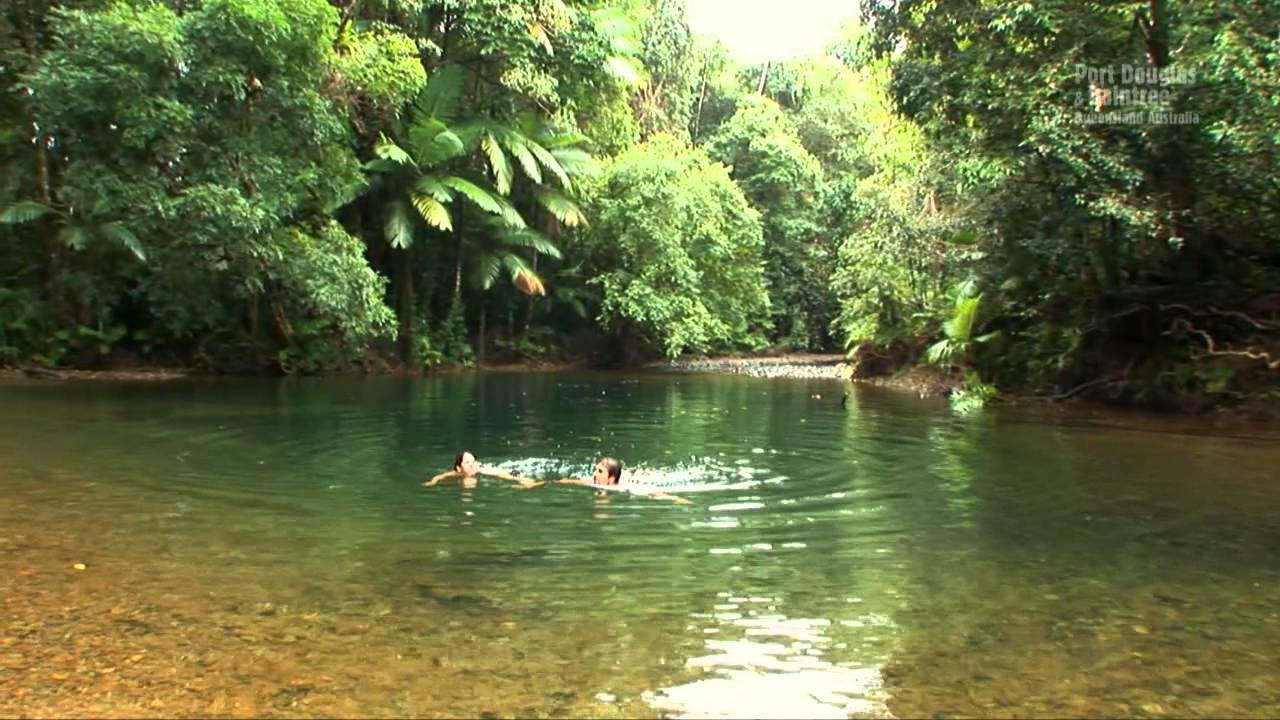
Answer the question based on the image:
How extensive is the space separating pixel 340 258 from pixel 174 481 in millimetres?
13735

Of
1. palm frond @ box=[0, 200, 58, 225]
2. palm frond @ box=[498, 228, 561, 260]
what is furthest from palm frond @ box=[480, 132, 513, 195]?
palm frond @ box=[0, 200, 58, 225]

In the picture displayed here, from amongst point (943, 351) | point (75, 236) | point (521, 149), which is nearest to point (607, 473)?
point (943, 351)

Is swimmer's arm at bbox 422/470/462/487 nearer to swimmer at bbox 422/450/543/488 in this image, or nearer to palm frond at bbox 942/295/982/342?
swimmer at bbox 422/450/543/488

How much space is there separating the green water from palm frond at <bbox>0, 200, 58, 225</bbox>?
950 centimetres

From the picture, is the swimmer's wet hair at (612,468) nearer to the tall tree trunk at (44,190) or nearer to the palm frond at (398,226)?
the tall tree trunk at (44,190)

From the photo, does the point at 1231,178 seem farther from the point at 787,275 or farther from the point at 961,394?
the point at 787,275

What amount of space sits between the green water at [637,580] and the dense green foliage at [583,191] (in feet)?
14.2

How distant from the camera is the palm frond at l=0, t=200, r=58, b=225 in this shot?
19547 mm

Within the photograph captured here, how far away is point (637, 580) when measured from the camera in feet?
19.3

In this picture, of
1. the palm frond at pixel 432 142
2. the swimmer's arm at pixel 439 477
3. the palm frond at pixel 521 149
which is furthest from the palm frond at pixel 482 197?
the swimmer's arm at pixel 439 477

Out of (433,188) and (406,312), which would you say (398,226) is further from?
(406,312)

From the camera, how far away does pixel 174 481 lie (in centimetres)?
895

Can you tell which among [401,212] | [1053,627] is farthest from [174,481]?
[401,212]

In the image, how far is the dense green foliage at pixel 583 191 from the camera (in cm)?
1428
